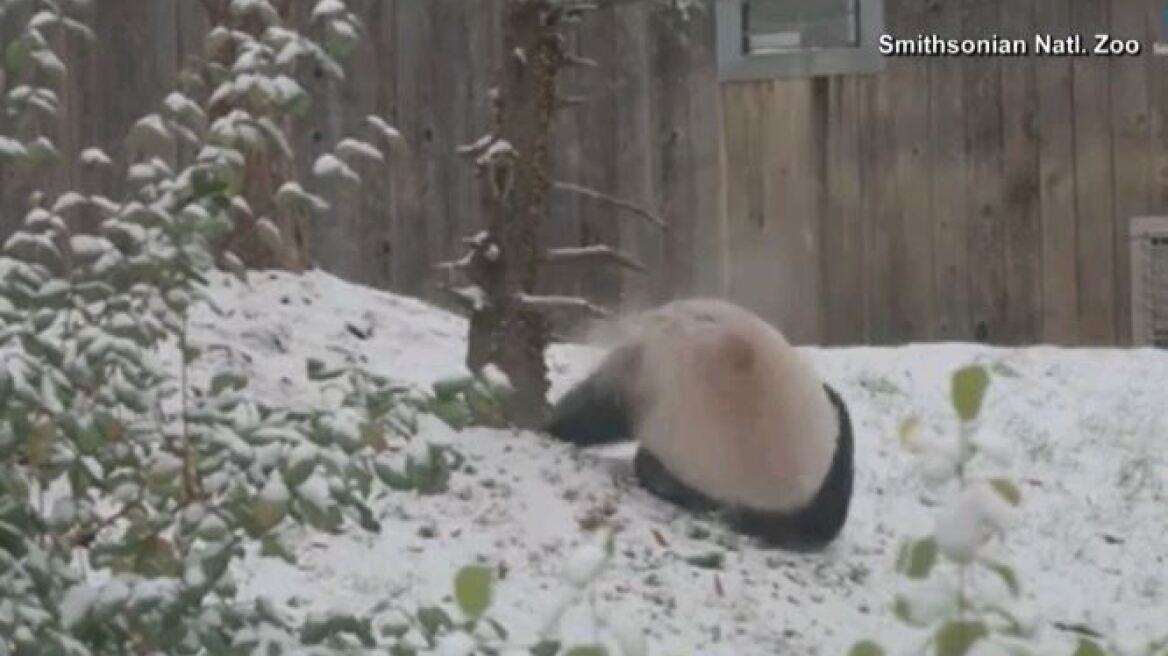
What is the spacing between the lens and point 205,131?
329 centimetres

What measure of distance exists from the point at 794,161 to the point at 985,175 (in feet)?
2.46

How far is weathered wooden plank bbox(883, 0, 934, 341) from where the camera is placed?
8.95 m

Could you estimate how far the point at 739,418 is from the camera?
19.3ft

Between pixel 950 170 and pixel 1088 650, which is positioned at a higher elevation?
pixel 950 170

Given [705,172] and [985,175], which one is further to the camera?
[705,172]

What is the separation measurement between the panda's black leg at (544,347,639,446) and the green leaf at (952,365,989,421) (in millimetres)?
4713

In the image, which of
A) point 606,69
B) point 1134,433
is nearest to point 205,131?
point 1134,433

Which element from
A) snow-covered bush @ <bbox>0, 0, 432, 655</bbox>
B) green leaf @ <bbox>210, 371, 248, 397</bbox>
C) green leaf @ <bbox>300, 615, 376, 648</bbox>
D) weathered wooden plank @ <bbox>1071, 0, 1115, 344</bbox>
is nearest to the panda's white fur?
snow-covered bush @ <bbox>0, 0, 432, 655</bbox>

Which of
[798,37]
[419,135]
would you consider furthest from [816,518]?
[419,135]

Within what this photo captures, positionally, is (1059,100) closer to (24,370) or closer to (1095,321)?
(1095,321)

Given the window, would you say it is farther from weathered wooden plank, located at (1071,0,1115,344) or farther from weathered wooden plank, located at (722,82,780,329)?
weathered wooden plank, located at (1071,0,1115,344)

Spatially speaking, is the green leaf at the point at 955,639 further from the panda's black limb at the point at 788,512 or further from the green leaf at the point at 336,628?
the panda's black limb at the point at 788,512

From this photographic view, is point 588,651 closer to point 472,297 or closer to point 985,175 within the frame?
point 472,297

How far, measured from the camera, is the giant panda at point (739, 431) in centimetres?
585
